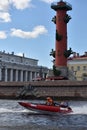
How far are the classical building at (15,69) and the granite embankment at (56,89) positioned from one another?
54030 millimetres

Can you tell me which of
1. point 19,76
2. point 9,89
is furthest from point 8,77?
point 9,89

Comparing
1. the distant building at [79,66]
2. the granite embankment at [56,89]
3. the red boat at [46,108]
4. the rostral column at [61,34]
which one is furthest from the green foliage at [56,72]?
the distant building at [79,66]

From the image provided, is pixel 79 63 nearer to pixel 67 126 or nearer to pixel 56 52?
pixel 56 52

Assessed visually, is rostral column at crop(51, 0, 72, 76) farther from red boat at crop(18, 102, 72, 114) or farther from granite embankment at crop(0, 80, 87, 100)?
red boat at crop(18, 102, 72, 114)

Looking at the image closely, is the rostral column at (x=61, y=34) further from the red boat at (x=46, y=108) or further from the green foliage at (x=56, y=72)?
the red boat at (x=46, y=108)

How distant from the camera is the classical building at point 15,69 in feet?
441

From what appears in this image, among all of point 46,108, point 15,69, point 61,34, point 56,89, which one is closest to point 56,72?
point 56,89

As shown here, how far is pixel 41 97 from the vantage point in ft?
241

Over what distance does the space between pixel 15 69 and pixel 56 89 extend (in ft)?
230

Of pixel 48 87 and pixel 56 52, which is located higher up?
pixel 56 52

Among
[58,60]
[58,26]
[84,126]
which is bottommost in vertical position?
[84,126]

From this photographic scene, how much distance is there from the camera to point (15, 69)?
14188 centimetres

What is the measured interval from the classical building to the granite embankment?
54.0 meters

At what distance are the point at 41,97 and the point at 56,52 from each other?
7.98m
